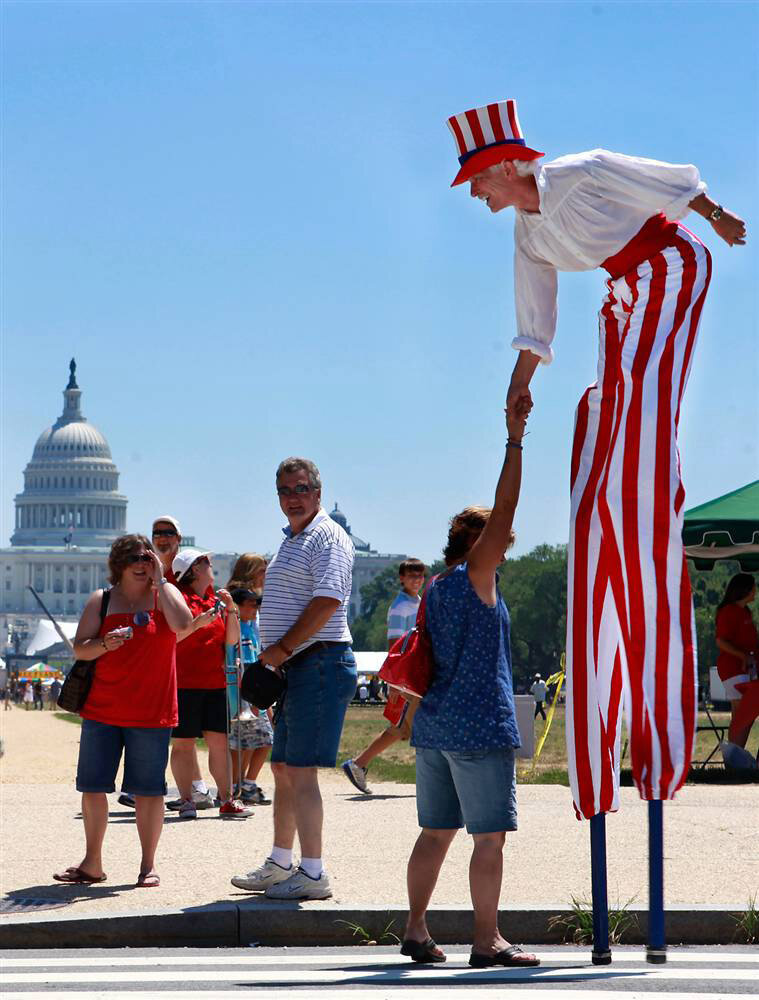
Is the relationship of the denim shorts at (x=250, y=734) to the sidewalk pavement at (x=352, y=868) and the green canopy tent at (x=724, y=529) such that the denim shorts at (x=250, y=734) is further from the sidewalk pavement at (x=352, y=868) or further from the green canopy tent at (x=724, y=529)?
the green canopy tent at (x=724, y=529)

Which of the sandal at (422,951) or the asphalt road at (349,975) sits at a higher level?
the sandal at (422,951)

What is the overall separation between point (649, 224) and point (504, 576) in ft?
398

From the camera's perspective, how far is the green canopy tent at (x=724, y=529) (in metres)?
16.0

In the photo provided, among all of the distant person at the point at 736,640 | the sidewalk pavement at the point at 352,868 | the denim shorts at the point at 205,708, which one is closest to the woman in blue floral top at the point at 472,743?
the sidewalk pavement at the point at 352,868

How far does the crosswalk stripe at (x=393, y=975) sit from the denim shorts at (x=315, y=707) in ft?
4.51

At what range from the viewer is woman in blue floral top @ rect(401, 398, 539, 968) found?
6.39m

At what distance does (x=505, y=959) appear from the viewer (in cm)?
648

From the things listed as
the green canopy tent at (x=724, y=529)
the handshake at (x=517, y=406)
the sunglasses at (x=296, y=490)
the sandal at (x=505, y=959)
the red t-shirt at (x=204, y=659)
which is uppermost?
the green canopy tent at (x=724, y=529)

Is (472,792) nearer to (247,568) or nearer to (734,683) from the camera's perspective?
(247,568)

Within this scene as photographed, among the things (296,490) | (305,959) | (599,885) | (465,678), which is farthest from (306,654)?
(599,885)

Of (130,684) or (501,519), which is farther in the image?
(130,684)

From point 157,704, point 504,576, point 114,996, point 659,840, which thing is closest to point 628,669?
point 659,840

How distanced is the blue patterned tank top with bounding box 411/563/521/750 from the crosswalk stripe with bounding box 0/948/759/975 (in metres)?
0.99

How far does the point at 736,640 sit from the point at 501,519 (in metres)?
10.6
